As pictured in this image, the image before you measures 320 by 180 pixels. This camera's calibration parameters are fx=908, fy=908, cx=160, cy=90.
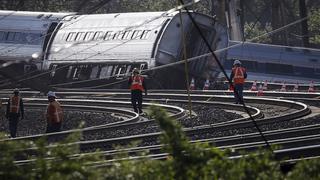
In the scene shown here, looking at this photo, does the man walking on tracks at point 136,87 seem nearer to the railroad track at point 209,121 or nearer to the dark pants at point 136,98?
the dark pants at point 136,98

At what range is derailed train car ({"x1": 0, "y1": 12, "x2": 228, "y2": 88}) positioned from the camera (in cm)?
3369

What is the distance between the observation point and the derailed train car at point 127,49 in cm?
3369

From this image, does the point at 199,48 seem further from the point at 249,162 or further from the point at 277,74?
the point at 249,162

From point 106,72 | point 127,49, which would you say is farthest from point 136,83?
point 106,72

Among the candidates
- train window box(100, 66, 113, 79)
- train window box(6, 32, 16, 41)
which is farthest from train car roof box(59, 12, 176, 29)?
train window box(6, 32, 16, 41)

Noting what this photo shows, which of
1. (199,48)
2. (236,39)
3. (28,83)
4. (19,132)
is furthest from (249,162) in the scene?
(236,39)

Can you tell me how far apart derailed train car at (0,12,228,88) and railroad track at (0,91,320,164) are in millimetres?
2088

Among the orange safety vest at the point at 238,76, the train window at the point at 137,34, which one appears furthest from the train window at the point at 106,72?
the orange safety vest at the point at 238,76

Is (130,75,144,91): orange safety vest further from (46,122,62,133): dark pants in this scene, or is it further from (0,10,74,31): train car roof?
(0,10,74,31): train car roof

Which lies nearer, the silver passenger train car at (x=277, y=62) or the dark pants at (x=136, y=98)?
the dark pants at (x=136, y=98)

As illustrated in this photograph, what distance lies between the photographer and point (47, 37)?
3819 cm

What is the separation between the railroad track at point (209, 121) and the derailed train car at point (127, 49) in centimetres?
209

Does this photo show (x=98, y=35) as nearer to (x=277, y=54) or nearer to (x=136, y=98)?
(x=277, y=54)

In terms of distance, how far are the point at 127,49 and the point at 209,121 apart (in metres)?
13.1
